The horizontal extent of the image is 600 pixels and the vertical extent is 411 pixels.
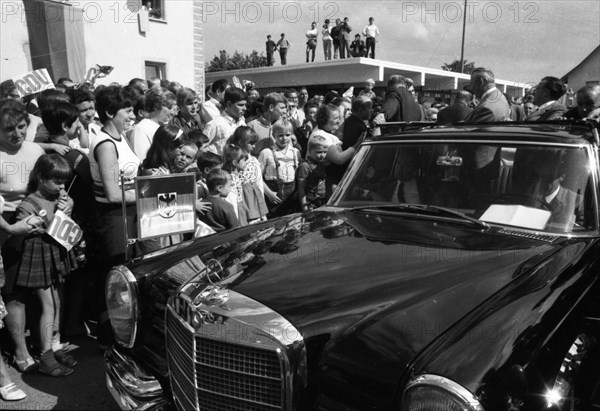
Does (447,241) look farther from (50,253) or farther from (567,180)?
(50,253)

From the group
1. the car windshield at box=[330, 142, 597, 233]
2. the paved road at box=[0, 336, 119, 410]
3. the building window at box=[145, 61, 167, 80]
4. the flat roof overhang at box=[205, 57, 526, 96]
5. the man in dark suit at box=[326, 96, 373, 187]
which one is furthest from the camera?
the flat roof overhang at box=[205, 57, 526, 96]

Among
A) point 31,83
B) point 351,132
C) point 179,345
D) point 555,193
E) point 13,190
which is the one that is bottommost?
point 179,345

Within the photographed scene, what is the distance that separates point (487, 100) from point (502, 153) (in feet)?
9.54

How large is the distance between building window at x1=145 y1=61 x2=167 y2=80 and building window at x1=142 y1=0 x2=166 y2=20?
57.6 inches

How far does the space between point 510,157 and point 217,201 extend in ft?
7.85

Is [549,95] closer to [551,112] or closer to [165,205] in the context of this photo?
[551,112]

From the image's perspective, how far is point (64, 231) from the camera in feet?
11.9

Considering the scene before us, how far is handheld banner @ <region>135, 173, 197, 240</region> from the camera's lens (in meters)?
3.55

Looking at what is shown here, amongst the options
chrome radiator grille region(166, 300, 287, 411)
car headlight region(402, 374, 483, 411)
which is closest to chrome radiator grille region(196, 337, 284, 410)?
chrome radiator grille region(166, 300, 287, 411)

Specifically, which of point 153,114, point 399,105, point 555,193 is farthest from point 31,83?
point 555,193

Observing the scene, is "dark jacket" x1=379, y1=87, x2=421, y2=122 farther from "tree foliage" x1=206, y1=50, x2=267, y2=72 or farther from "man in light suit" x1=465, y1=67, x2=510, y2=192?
"tree foliage" x1=206, y1=50, x2=267, y2=72

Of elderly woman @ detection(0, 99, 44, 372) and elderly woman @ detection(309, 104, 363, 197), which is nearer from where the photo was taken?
elderly woman @ detection(0, 99, 44, 372)

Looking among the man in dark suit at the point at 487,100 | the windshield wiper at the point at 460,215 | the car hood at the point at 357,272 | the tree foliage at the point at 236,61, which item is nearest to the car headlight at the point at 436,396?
the car hood at the point at 357,272

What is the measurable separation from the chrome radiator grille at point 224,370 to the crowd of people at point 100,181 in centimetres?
160
